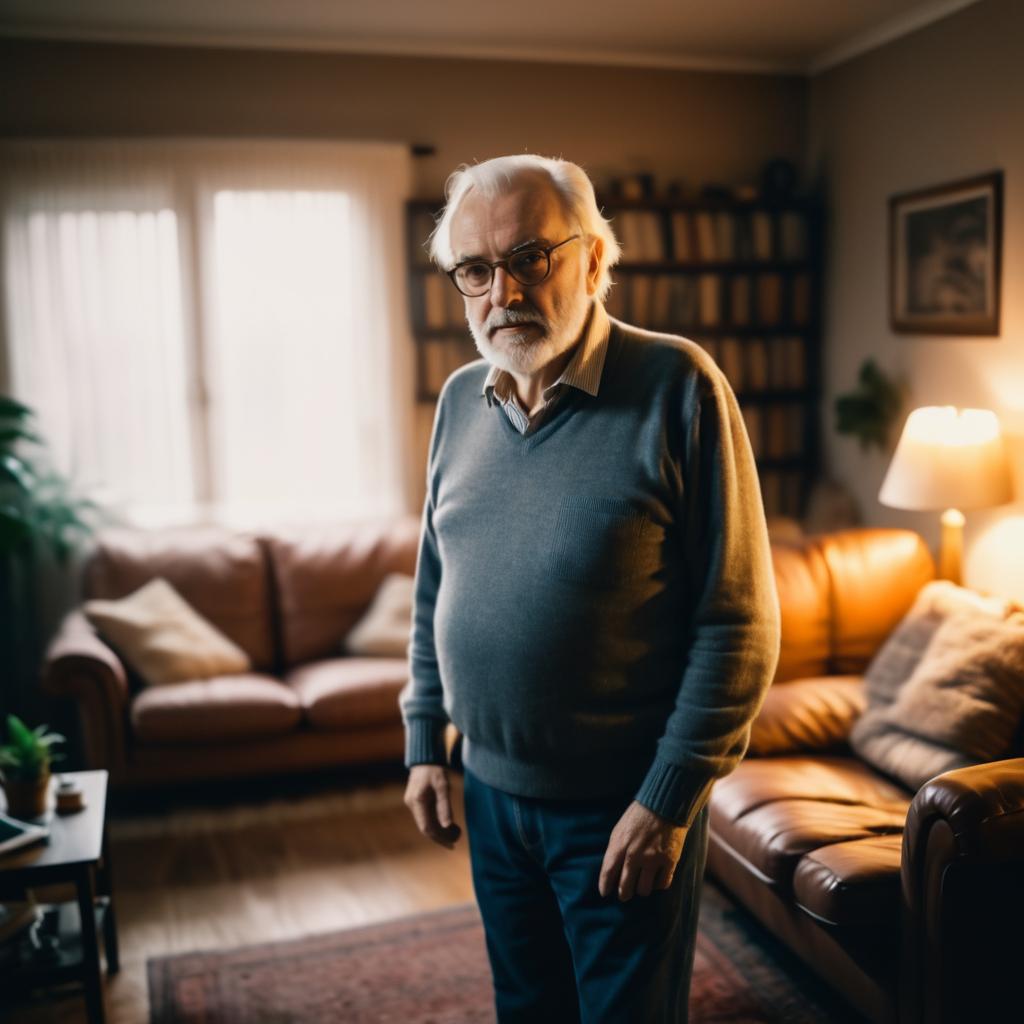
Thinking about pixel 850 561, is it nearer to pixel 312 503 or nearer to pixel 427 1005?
pixel 427 1005

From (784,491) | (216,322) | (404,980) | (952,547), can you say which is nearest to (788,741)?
(952,547)

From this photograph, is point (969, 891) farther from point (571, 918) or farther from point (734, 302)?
point (734, 302)

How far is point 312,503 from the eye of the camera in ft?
14.4

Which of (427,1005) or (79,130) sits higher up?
(79,130)

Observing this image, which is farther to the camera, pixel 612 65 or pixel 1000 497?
pixel 612 65

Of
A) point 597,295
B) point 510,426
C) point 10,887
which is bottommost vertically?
point 10,887

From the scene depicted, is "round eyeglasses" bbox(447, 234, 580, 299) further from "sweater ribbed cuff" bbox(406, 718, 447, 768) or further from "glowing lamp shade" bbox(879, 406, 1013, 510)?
"glowing lamp shade" bbox(879, 406, 1013, 510)

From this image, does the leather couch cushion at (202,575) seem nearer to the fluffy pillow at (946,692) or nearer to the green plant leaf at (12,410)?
the green plant leaf at (12,410)

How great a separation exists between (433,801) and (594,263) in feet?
2.75

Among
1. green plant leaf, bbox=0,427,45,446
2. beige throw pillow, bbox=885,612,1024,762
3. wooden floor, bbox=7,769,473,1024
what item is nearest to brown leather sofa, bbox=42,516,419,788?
wooden floor, bbox=7,769,473,1024

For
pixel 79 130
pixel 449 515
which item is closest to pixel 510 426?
pixel 449 515

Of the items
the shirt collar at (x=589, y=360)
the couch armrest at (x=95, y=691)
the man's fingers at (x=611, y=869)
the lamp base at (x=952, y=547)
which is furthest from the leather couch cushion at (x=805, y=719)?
the couch armrest at (x=95, y=691)

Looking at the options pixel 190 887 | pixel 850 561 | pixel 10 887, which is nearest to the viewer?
pixel 10 887

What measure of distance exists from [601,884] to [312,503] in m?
3.22
